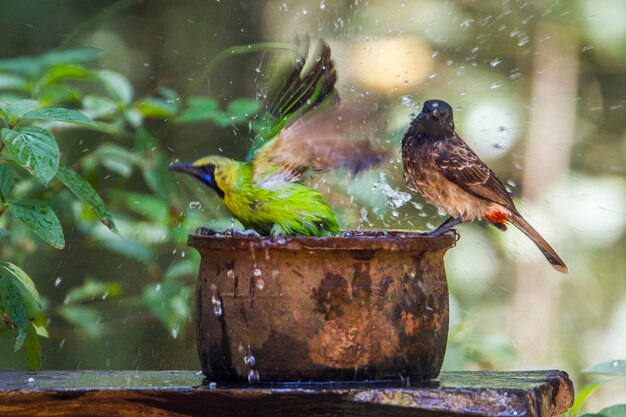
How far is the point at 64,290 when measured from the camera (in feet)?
17.0

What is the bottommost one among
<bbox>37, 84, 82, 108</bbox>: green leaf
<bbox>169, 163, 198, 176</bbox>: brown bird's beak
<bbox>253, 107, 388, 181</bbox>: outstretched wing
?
<bbox>169, 163, 198, 176</bbox>: brown bird's beak

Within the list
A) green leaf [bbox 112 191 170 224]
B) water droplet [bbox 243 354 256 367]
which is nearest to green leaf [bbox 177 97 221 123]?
green leaf [bbox 112 191 170 224]

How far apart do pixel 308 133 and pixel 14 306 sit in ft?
3.20

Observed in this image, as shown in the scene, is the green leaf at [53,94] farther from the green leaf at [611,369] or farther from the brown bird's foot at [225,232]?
the green leaf at [611,369]

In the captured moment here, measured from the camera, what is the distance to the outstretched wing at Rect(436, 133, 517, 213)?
375cm

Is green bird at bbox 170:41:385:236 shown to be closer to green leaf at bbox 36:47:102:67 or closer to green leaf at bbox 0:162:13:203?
green leaf at bbox 0:162:13:203

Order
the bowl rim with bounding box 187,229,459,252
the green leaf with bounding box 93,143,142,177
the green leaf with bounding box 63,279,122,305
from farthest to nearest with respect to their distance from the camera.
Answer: the green leaf with bounding box 63,279,122,305 < the green leaf with bounding box 93,143,142,177 < the bowl rim with bounding box 187,229,459,252

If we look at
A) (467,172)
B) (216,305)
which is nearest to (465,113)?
(467,172)

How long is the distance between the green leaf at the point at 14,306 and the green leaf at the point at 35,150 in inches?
16.5

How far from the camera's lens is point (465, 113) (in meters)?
5.72

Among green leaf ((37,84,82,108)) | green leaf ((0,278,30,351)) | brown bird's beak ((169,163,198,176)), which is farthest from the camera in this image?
green leaf ((37,84,82,108))

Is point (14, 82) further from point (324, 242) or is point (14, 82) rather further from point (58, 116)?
point (324, 242)

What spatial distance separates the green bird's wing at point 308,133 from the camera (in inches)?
110

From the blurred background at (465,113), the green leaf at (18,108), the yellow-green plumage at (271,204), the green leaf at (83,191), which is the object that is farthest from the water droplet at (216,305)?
the blurred background at (465,113)
